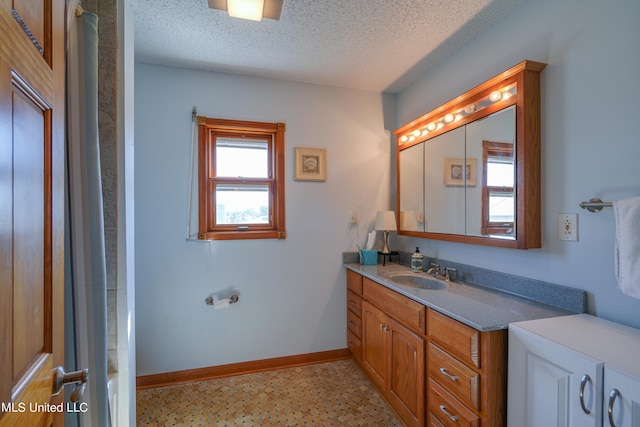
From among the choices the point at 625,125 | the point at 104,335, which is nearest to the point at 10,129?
the point at 104,335

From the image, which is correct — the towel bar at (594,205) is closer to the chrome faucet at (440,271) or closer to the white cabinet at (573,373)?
the white cabinet at (573,373)

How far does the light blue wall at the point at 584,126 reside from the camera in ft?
3.95

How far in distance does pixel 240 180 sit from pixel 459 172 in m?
1.74

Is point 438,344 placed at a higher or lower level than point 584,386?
lower

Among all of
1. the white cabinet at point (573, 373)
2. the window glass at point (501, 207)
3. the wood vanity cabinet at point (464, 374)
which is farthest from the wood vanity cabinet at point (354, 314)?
the white cabinet at point (573, 373)

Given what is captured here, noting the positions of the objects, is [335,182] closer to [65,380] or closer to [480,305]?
[480,305]

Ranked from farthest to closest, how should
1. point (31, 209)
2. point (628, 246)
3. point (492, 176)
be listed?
point (492, 176)
point (628, 246)
point (31, 209)

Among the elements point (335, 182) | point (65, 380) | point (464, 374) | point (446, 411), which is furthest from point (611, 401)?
point (335, 182)

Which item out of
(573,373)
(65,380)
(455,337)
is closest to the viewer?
(65,380)

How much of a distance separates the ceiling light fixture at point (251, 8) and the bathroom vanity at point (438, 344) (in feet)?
5.96

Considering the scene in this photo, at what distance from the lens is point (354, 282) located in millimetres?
2537

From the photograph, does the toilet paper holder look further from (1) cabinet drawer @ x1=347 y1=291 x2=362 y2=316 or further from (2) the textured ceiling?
(2) the textured ceiling

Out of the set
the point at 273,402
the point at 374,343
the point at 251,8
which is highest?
the point at 251,8

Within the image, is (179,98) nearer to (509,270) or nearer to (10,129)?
(10,129)
